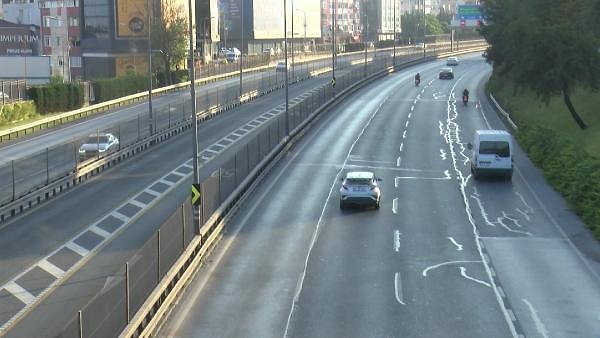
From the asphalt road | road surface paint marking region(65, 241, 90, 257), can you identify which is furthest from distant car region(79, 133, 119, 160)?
road surface paint marking region(65, 241, 90, 257)

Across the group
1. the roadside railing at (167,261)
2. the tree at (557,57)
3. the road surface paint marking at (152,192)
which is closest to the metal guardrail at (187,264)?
the roadside railing at (167,261)

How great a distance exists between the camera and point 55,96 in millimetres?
69250

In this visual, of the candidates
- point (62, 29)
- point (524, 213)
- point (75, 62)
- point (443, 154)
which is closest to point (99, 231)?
point (524, 213)

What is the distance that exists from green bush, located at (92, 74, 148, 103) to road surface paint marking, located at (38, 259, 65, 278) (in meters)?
53.2

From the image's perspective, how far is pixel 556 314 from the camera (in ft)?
68.3

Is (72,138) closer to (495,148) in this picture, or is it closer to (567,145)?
(495,148)

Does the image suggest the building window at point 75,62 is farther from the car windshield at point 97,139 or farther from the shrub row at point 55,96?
the car windshield at point 97,139

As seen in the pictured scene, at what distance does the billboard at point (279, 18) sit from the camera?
169 meters

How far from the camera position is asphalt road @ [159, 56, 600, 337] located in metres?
20.2

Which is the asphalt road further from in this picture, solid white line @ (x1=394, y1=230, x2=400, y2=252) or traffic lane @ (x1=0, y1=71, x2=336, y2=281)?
traffic lane @ (x1=0, y1=71, x2=336, y2=281)

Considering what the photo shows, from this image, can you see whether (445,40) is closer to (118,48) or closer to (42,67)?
(118,48)

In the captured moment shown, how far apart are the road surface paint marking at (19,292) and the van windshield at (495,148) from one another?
23.1 meters

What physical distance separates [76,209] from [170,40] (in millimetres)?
67052

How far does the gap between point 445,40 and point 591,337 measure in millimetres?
185655
